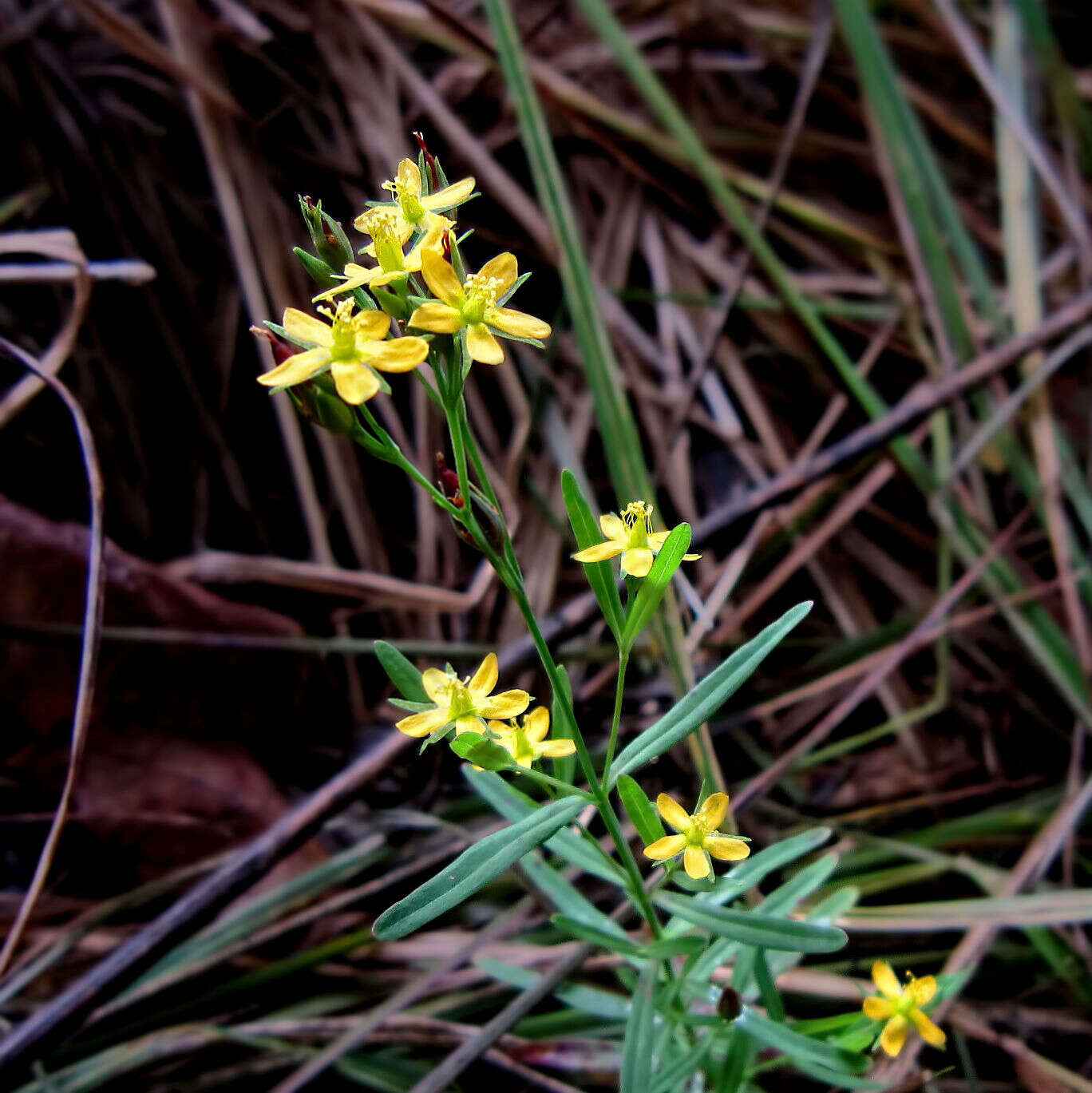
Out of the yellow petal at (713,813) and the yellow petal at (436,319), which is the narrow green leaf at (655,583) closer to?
the yellow petal at (713,813)

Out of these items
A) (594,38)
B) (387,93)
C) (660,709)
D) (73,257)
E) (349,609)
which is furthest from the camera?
(594,38)

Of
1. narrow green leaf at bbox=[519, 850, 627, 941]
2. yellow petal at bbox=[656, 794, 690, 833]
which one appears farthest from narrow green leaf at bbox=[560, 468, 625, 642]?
narrow green leaf at bbox=[519, 850, 627, 941]

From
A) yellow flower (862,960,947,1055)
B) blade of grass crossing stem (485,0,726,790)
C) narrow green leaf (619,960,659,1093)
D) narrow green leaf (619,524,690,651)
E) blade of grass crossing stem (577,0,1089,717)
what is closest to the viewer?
narrow green leaf (619,524,690,651)

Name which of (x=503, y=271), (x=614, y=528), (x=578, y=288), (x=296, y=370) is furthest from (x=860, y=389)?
(x=296, y=370)

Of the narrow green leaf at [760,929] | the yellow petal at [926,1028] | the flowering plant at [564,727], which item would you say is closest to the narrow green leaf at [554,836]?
the flowering plant at [564,727]

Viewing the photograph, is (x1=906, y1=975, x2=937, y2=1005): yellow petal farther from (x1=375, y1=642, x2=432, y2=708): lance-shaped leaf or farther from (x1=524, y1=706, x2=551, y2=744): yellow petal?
(x1=375, y1=642, x2=432, y2=708): lance-shaped leaf

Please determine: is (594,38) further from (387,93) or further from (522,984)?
(522,984)

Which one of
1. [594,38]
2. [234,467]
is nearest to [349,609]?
[234,467]
